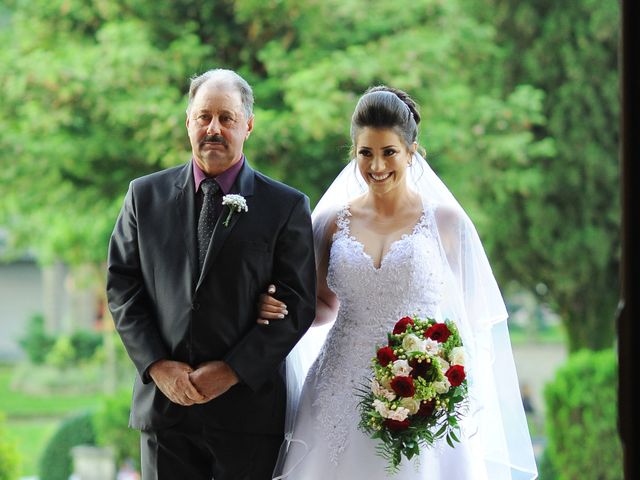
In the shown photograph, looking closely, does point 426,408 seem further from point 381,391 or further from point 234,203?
point 234,203

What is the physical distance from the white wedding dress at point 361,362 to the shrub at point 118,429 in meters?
5.67

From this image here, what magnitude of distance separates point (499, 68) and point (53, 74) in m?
4.42

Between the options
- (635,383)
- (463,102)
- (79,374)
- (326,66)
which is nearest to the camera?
(635,383)

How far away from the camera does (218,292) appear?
3.15m

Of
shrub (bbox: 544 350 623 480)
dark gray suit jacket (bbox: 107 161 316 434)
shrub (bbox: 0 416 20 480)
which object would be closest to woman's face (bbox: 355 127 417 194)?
dark gray suit jacket (bbox: 107 161 316 434)

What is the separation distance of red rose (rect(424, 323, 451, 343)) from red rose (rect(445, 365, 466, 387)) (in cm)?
9

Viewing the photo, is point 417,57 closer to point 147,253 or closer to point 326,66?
Result: point 326,66

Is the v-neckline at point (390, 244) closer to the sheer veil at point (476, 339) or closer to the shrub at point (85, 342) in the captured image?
the sheer veil at point (476, 339)

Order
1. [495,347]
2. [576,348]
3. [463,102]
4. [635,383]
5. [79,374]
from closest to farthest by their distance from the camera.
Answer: [635,383]
[495,347]
[463,102]
[576,348]
[79,374]

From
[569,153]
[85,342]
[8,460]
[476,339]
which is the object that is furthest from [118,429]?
[476,339]

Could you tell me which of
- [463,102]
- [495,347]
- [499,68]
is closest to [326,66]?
[463,102]

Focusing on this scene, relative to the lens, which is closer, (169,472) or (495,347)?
(169,472)

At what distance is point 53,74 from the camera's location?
7961 millimetres

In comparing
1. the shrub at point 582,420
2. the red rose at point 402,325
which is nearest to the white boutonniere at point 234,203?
the red rose at point 402,325
